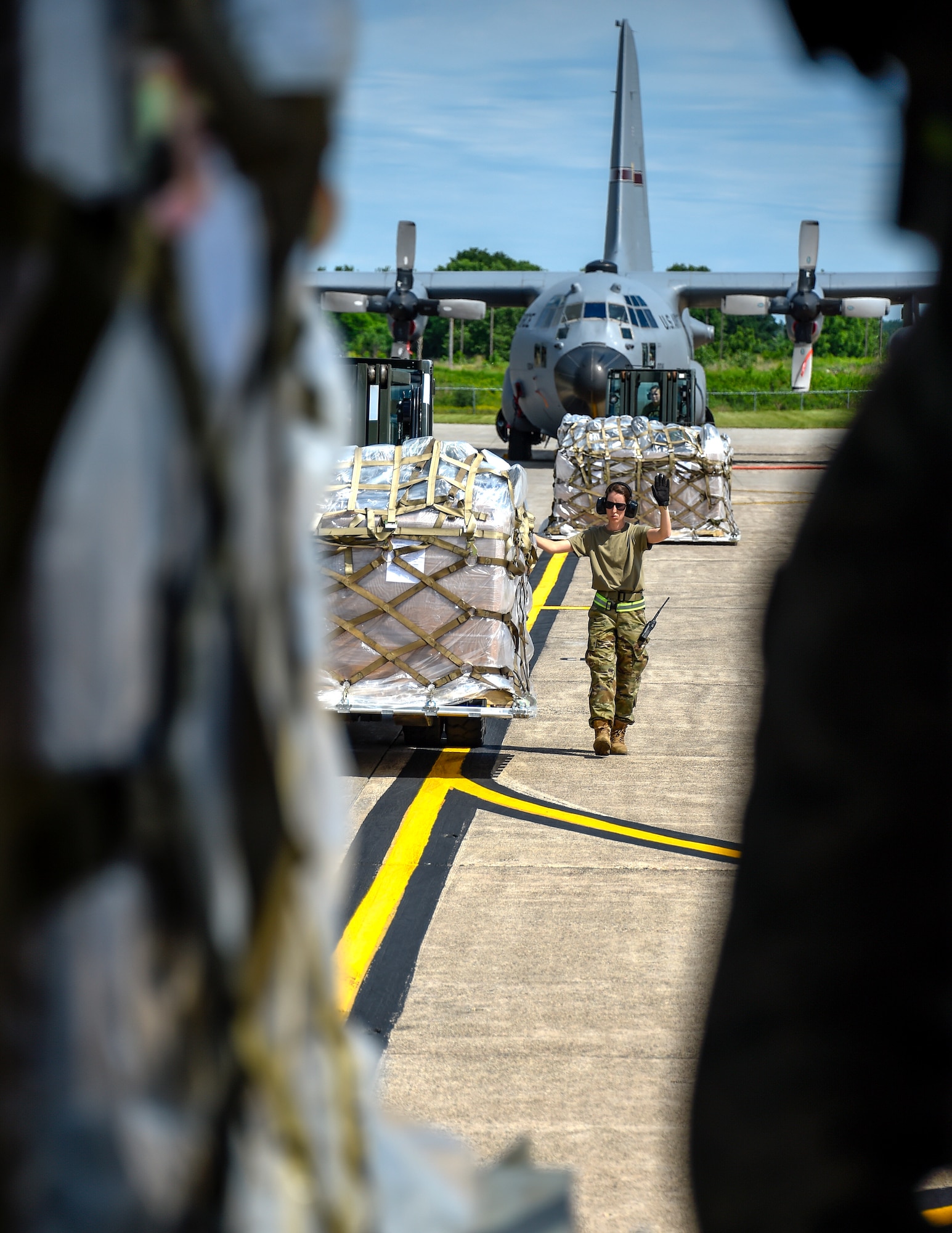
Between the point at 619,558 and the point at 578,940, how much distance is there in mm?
4387

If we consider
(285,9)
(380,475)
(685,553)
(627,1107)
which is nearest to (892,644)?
(285,9)

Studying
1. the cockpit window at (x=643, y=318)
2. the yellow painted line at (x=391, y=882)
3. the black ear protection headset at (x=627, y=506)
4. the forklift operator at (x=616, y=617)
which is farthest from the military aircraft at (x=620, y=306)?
the yellow painted line at (x=391, y=882)

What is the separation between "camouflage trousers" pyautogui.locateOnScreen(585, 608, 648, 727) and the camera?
1043cm

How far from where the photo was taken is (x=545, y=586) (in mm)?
18312

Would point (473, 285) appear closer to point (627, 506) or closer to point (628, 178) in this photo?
point (628, 178)

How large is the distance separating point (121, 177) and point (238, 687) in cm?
36

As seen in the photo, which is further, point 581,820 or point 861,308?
point 861,308

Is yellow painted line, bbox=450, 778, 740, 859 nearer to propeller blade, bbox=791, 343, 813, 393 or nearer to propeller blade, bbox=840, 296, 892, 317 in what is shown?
propeller blade, bbox=791, 343, 813, 393

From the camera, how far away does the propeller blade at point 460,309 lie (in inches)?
1432

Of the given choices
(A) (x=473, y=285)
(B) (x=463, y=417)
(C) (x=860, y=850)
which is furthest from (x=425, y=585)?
(B) (x=463, y=417)

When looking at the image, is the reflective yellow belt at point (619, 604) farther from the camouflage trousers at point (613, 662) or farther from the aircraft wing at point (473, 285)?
the aircraft wing at point (473, 285)

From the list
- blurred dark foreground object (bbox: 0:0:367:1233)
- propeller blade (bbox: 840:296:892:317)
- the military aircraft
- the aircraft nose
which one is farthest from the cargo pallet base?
propeller blade (bbox: 840:296:892:317)

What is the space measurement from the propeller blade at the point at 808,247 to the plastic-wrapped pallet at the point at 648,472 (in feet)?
50.0

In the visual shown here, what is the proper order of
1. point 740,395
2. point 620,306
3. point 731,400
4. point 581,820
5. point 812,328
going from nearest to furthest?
point 581,820 → point 620,306 → point 812,328 → point 740,395 → point 731,400
